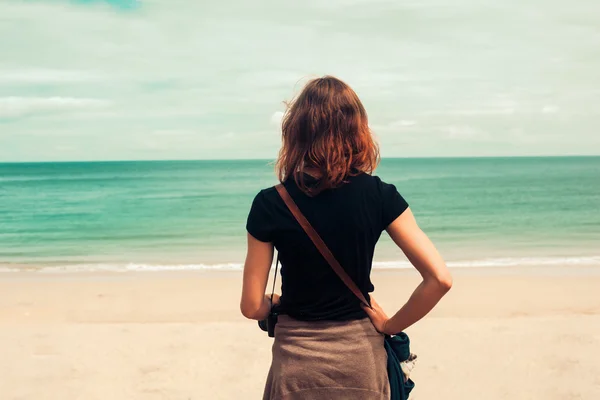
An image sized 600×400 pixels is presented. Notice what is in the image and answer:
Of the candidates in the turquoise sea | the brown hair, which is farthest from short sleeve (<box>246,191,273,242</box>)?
the turquoise sea

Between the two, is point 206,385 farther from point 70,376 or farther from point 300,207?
point 300,207

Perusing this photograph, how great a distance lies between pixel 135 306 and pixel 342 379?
7463 mm

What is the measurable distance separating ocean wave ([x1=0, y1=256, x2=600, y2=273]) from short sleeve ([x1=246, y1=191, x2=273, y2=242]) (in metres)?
11.0

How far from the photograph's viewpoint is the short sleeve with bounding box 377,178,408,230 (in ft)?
6.30

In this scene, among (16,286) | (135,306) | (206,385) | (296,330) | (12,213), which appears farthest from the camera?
(12,213)

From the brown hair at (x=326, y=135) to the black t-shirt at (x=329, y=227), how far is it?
0.14 feet

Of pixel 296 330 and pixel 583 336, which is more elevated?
pixel 296 330

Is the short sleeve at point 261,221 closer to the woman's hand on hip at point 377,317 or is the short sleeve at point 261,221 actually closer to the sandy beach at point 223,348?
the woman's hand on hip at point 377,317

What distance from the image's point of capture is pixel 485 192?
4375 centimetres

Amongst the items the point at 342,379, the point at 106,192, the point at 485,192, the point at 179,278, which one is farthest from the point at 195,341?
the point at 106,192

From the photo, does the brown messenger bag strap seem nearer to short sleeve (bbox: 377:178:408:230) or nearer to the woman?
the woman

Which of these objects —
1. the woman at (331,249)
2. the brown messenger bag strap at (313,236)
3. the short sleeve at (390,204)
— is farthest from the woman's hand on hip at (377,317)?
the short sleeve at (390,204)

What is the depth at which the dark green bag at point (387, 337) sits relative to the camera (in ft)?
6.20

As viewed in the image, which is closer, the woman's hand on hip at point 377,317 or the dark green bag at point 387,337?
the dark green bag at point 387,337
